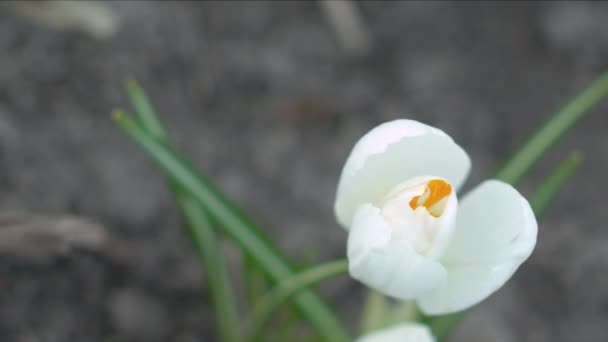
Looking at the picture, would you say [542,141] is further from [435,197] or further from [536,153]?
[435,197]

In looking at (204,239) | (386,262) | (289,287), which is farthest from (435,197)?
(204,239)

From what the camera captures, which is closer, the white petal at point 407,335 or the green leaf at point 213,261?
the white petal at point 407,335

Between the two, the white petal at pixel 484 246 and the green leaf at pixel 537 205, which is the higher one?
the white petal at pixel 484 246

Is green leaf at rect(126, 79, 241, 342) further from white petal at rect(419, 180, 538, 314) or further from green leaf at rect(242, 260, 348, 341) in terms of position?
white petal at rect(419, 180, 538, 314)

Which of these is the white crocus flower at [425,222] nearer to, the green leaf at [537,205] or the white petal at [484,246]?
the white petal at [484,246]

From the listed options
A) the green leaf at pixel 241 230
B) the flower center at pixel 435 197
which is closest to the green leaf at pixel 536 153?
the green leaf at pixel 241 230

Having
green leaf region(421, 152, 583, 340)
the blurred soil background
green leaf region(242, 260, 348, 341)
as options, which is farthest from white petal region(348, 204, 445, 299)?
the blurred soil background

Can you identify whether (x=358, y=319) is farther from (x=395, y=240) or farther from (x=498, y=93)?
(x=395, y=240)
